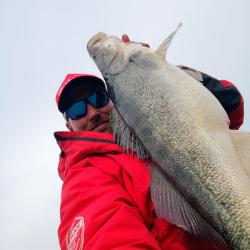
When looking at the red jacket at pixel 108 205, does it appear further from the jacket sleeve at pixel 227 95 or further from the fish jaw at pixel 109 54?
the jacket sleeve at pixel 227 95

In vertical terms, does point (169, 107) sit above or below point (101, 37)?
below

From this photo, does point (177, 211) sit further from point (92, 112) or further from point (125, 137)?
point (92, 112)

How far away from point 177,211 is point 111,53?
1.92 metres

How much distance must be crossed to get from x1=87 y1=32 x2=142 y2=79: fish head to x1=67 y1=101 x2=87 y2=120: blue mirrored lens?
0.62 meters

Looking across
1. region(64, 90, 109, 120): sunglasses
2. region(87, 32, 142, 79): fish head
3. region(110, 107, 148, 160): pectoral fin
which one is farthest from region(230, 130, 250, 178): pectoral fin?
region(64, 90, 109, 120): sunglasses

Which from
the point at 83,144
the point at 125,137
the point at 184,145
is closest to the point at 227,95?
the point at 184,145

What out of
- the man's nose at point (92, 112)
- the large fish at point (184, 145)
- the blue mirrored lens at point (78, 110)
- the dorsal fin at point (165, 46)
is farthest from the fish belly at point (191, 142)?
the blue mirrored lens at point (78, 110)

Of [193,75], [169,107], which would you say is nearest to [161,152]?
[169,107]

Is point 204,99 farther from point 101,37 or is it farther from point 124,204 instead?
point 101,37

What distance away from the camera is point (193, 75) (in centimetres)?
203

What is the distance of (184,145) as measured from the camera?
4.75ft

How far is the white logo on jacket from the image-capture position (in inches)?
62.0

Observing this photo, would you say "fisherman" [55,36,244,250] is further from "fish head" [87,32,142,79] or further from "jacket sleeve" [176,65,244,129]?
"fish head" [87,32,142,79]

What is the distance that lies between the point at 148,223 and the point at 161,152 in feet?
2.84
